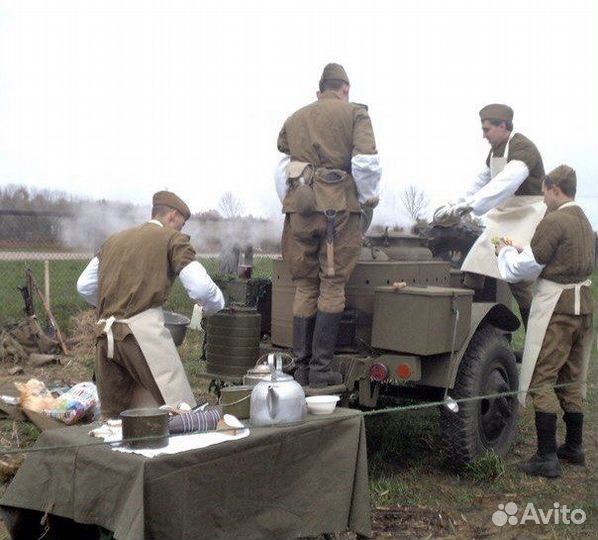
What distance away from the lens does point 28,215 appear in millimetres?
10383

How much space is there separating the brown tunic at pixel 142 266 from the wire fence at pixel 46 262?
4.59 metres

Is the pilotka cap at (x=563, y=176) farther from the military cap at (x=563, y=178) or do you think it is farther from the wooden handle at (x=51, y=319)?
the wooden handle at (x=51, y=319)

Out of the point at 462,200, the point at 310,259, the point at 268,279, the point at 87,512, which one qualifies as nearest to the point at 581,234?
the point at 462,200

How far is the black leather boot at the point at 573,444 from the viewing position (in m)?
5.39

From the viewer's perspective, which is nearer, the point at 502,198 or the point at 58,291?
the point at 502,198

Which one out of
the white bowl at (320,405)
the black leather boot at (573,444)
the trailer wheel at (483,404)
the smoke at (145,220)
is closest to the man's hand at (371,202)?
the trailer wheel at (483,404)

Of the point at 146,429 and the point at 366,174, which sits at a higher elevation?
the point at 366,174

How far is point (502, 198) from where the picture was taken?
5.68 metres

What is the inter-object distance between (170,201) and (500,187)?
2400 millimetres

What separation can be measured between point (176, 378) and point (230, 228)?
345 centimetres

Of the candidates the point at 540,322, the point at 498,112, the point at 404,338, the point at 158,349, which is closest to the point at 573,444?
the point at 540,322

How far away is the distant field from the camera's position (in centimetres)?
1130

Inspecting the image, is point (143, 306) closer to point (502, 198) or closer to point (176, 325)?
point (176, 325)

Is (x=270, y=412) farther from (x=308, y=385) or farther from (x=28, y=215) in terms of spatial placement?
(x=28, y=215)
